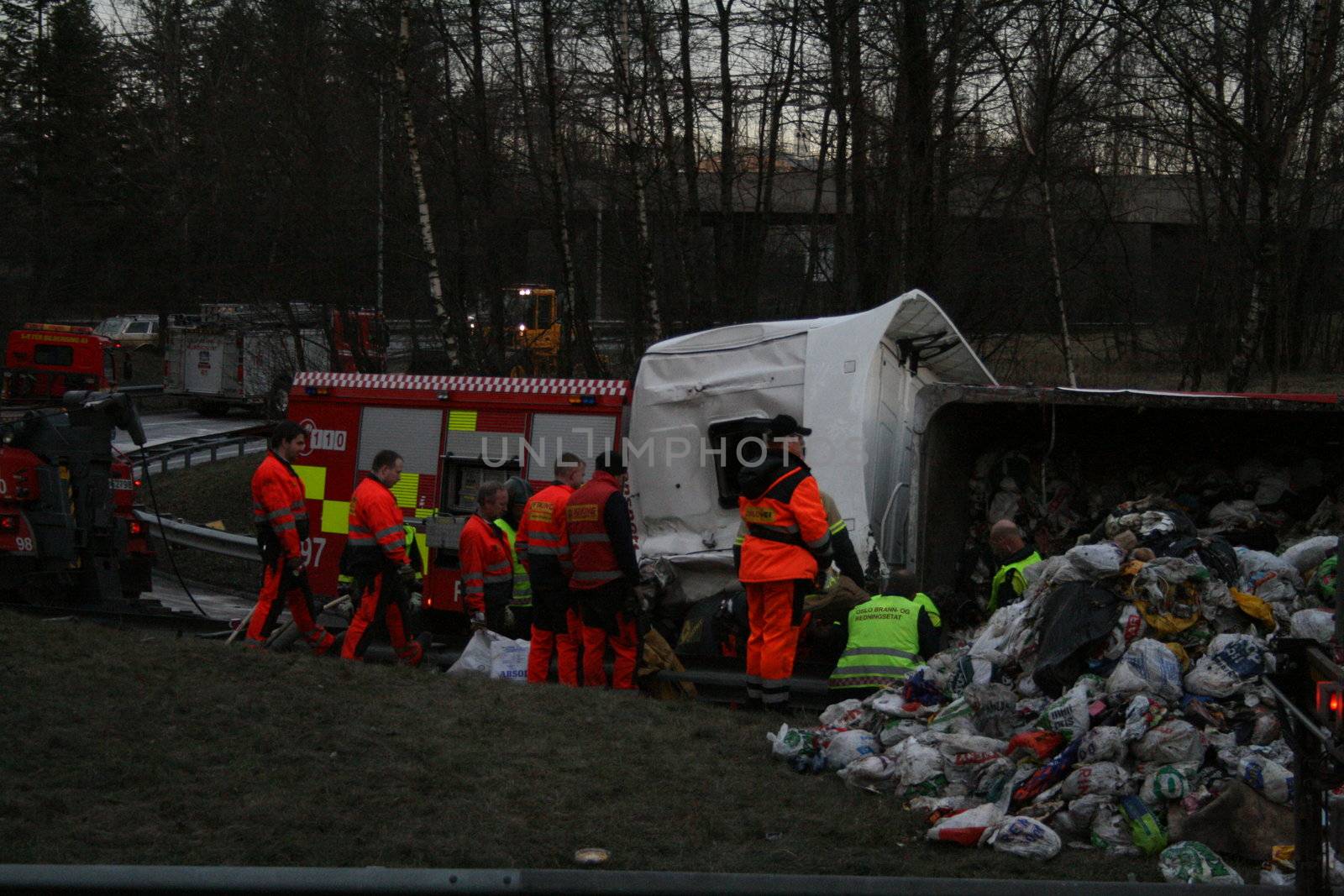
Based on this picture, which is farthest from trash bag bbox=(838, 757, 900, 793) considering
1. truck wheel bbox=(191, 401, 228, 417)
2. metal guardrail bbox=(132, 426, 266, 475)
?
truck wheel bbox=(191, 401, 228, 417)

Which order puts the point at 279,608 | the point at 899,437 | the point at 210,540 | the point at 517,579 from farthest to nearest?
1. the point at 210,540
2. the point at 899,437
3. the point at 517,579
4. the point at 279,608

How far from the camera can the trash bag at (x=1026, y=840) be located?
503 centimetres

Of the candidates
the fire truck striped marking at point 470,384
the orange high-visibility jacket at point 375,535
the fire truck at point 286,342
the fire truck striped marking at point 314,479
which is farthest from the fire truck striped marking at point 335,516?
the orange high-visibility jacket at point 375,535

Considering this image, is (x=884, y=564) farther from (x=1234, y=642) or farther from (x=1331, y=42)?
(x=1331, y=42)

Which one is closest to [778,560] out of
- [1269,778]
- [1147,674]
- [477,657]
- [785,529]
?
[785,529]

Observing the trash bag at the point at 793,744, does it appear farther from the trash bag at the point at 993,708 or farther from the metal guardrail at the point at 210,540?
the metal guardrail at the point at 210,540

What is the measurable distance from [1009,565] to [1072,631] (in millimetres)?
1893

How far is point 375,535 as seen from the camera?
28.7ft

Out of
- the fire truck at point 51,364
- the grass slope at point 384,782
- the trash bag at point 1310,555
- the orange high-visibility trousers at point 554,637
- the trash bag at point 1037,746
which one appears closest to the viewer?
the grass slope at point 384,782

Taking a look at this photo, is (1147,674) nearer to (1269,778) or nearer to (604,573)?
(1269,778)

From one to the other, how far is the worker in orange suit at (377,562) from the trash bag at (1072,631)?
171 inches

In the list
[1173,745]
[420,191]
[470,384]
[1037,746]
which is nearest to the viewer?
[1173,745]

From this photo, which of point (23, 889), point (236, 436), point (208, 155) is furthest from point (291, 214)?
point (23, 889)

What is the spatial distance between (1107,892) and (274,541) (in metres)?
6.87
